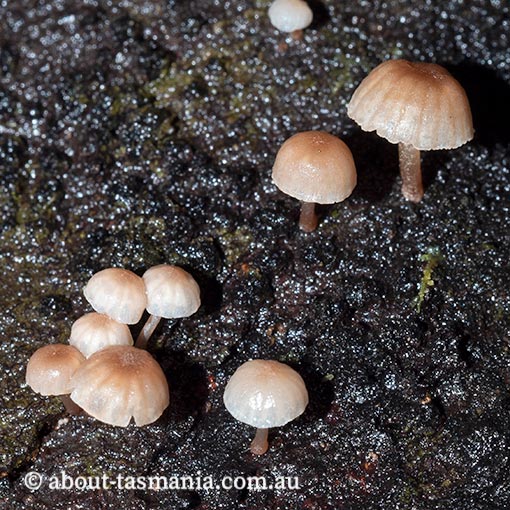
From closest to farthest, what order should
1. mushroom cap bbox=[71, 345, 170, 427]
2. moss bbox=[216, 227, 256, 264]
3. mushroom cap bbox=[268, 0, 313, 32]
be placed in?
mushroom cap bbox=[71, 345, 170, 427] < moss bbox=[216, 227, 256, 264] < mushroom cap bbox=[268, 0, 313, 32]

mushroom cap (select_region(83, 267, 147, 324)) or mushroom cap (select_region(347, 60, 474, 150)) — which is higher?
mushroom cap (select_region(347, 60, 474, 150))

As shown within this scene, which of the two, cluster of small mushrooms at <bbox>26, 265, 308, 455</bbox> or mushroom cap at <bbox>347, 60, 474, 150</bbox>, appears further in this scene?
mushroom cap at <bbox>347, 60, 474, 150</bbox>

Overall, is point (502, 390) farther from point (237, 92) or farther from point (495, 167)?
point (237, 92)

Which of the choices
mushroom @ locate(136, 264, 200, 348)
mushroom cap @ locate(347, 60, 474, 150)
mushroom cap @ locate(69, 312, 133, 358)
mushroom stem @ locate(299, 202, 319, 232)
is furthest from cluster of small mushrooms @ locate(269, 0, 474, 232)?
mushroom cap @ locate(69, 312, 133, 358)

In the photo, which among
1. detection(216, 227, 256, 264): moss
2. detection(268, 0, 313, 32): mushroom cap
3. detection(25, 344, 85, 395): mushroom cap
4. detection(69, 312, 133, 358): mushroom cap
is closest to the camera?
detection(25, 344, 85, 395): mushroom cap

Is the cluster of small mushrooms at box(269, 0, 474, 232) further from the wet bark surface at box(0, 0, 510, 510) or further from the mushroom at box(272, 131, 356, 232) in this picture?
the wet bark surface at box(0, 0, 510, 510)

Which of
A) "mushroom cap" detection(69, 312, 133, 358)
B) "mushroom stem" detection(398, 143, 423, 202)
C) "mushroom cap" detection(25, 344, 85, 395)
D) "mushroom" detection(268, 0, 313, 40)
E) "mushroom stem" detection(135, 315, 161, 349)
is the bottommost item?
"mushroom stem" detection(135, 315, 161, 349)

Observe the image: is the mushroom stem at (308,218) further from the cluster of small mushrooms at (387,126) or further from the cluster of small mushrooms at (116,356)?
the cluster of small mushrooms at (116,356)

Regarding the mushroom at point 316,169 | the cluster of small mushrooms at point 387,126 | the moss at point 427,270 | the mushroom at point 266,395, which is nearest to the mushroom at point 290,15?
the cluster of small mushrooms at point 387,126
